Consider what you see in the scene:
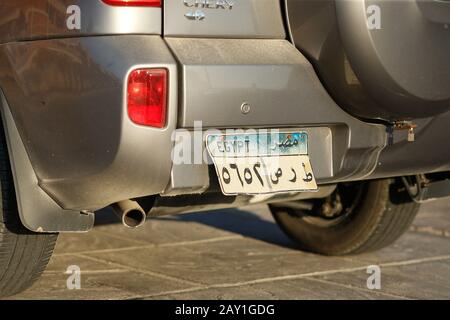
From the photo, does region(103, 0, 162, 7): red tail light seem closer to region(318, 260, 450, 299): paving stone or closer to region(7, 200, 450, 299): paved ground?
region(7, 200, 450, 299): paved ground

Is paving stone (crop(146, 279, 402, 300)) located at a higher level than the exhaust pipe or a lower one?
lower

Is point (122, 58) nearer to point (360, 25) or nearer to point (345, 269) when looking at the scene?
point (360, 25)

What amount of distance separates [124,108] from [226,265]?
1.83 m

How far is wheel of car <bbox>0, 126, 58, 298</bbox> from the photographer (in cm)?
374

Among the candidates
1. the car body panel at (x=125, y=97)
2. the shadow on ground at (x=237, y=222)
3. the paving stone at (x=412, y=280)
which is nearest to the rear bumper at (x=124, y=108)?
the car body panel at (x=125, y=97)

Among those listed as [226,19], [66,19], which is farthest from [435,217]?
[66,19]

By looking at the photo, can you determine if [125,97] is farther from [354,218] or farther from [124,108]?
[354,218]

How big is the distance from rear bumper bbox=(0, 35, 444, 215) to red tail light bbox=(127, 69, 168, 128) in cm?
2

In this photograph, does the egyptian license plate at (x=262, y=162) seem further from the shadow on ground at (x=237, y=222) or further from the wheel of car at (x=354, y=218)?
the shadow on ground at (x=237, y=222)

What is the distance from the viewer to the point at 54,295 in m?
4.21

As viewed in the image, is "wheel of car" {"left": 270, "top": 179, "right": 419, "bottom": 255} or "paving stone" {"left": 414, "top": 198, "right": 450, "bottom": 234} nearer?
"wheel of car" {"left": 270, "top": 179, "right": 419, "bottom": 255}

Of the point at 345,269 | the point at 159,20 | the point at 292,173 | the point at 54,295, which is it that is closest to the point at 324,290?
the point at 345,269

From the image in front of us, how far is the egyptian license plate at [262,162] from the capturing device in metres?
3.47

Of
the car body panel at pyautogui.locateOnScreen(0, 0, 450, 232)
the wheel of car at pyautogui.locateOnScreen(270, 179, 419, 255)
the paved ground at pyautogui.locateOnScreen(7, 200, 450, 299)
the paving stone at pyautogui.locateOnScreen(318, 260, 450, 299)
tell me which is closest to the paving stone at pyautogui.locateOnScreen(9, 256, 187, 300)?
the paved ground at pyautogui.locateOnScreen(7, 200, 450, 299)
